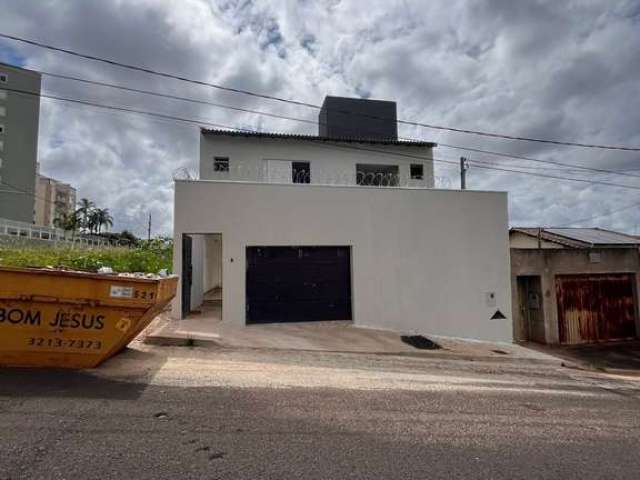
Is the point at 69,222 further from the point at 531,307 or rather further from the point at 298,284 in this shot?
the point at 531,307

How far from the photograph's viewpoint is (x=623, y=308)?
13.4 m

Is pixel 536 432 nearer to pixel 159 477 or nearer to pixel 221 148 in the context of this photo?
pixel 159 477

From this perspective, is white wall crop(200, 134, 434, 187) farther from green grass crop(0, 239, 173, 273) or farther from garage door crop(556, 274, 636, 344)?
garage door crop(556, 274, 636, 344)

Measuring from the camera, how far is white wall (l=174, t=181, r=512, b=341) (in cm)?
948

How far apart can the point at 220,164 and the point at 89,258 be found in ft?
19.2

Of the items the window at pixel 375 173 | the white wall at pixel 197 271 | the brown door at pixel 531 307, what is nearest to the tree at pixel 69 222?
the white wall at pixel 197 271

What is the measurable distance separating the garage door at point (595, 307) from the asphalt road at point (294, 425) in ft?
24.2

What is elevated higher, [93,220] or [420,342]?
[93,220]

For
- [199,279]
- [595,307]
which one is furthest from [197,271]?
[595,307]

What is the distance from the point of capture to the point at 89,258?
10.2 meters

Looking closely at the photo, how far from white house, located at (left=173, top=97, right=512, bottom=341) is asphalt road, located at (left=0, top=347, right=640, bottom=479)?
383 centimetres

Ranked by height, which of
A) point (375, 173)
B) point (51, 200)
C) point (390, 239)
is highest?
point (51, 200)

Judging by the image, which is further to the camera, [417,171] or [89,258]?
[417,171]

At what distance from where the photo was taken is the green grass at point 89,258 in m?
8.88
